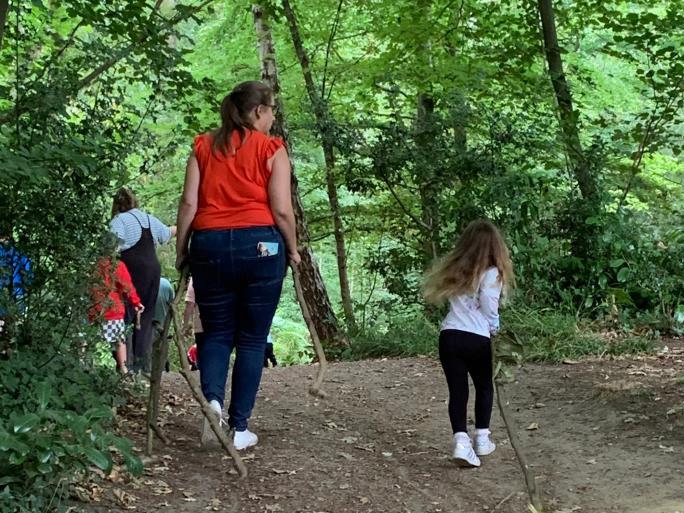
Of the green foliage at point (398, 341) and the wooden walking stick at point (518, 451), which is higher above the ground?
the wooden walking stick at point (518, 451)

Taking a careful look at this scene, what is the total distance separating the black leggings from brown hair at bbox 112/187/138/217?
320 centimetres

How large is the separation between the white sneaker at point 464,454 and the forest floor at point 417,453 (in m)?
0.05

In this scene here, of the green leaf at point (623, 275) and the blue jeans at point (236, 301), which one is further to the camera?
the green leaf at point (623, 275)

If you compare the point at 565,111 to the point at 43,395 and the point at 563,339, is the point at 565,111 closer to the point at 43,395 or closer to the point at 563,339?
the point at 563,339

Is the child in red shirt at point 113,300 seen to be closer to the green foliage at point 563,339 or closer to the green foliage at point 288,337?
the green foliage at point 563,339

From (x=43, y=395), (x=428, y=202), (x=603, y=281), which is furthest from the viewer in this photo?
(x=428, y=202)

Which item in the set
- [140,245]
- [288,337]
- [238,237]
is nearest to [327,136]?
[140,245]

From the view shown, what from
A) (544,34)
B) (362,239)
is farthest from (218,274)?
(362,239)

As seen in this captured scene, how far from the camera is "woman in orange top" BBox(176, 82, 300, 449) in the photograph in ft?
14.3

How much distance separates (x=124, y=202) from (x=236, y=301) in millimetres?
2786

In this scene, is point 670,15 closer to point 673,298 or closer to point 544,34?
point 544,34

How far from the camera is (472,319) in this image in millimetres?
4816

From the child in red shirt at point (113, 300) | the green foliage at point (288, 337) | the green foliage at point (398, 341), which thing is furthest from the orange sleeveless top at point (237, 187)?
the green foliage at point (288, 337)

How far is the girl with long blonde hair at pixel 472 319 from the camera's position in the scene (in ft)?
15.8
